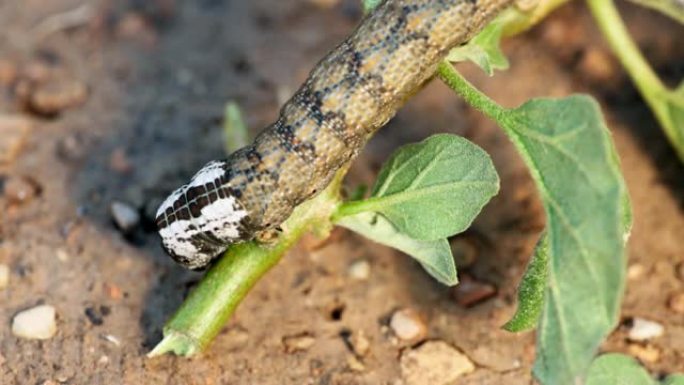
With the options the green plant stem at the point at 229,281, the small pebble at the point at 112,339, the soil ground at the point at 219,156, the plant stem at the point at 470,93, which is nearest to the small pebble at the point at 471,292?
the soil ground at the point at 219,156

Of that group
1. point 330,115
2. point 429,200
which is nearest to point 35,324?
point 330,115

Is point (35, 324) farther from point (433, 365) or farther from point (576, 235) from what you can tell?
point (576, 235)

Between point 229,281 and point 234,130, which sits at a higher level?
point 234,130

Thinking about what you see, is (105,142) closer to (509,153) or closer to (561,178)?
(509,153)

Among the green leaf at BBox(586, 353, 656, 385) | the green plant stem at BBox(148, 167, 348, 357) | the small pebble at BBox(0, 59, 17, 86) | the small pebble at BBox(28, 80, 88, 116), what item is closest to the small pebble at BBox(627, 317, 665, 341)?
the green leaf at BBox(586, 353, 656, 385)

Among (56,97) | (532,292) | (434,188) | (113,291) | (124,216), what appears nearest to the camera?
(532,292)

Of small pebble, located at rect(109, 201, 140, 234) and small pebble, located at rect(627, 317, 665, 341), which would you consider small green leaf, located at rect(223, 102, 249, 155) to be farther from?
small pebble, located at rect(627, 317, 665, 341)

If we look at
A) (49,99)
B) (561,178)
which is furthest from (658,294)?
(49,99)
